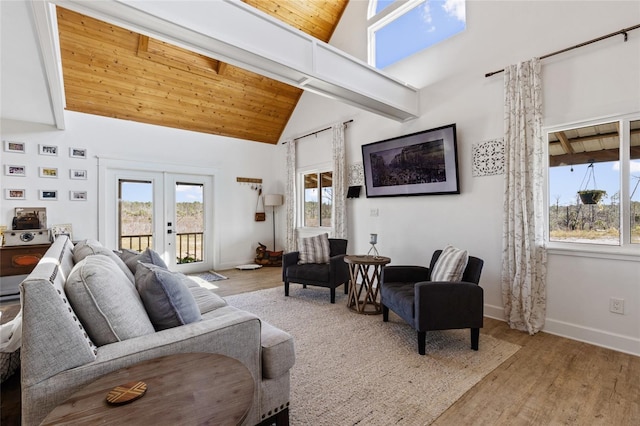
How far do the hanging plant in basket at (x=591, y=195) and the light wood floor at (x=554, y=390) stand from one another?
52.4 inches

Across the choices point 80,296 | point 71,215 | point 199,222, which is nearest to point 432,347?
point 80,296

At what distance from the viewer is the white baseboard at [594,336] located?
8.33 ft

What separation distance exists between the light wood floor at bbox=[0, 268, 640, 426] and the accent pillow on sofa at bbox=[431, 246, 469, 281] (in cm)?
77

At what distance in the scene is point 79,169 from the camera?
4738mm

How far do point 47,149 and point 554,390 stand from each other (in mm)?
6584

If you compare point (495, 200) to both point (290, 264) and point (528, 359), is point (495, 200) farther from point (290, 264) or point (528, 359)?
point (290, 264)

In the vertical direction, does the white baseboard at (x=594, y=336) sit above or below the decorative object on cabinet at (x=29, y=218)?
below

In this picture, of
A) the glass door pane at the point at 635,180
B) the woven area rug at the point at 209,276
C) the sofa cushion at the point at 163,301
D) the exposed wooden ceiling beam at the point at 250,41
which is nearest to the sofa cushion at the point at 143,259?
the sofa cushion at the point at 163,301

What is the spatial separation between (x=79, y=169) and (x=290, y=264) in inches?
147

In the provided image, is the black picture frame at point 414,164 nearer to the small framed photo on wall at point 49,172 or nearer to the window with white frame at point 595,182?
the window with white frame at point 595,182

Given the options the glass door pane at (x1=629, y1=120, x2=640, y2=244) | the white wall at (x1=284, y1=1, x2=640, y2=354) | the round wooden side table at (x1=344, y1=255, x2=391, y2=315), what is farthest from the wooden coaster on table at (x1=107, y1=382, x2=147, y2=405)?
the glass door pane at (x1=629, y1=120, x2=640, y2=244)

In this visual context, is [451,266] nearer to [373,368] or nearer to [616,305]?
[373,368]

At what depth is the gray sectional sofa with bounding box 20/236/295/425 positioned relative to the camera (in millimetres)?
1021

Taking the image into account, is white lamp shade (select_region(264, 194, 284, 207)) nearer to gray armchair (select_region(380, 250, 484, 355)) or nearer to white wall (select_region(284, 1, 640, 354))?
white wall (select_region(284, 1, 640, 354))
